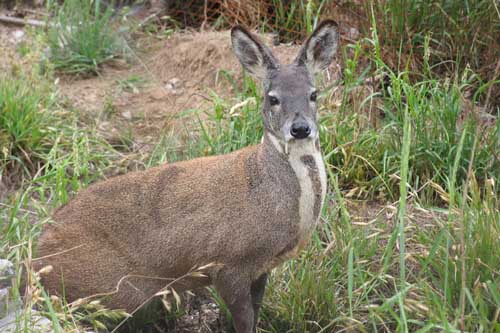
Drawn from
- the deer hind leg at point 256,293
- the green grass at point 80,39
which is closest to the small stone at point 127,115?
the green grass at point 80,39

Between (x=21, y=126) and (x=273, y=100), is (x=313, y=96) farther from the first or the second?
(x=21, y=126)

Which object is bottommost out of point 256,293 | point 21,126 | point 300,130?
A: point 256,293

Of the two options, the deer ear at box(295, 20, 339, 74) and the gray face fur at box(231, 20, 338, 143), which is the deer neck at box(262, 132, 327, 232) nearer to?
the gray face fur at box(231, 20, 338, 143)

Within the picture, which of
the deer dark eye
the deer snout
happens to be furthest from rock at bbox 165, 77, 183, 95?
the deer snout

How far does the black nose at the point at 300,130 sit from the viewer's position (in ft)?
13.6

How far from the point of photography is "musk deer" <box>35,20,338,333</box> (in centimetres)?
429

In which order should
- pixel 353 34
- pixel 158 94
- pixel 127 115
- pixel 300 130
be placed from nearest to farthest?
1. pixel 300 130
2. pixel 353 34
3. pixel 127 115
4. pixel 158 94

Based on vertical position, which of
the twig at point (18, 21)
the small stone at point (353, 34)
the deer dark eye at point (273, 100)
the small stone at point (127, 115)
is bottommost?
the small stone at point (127, 115)

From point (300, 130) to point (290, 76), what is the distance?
0.41m

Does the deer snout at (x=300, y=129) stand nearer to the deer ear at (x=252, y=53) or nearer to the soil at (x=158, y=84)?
the deer ear at (x=252, y=53)

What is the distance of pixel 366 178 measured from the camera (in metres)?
5.69

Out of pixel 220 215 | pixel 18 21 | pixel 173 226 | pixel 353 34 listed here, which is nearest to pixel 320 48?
pixel 220 215

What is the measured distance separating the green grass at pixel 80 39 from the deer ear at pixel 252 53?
2.78 meters

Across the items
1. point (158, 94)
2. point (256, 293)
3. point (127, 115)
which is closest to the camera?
point (256, 293)
